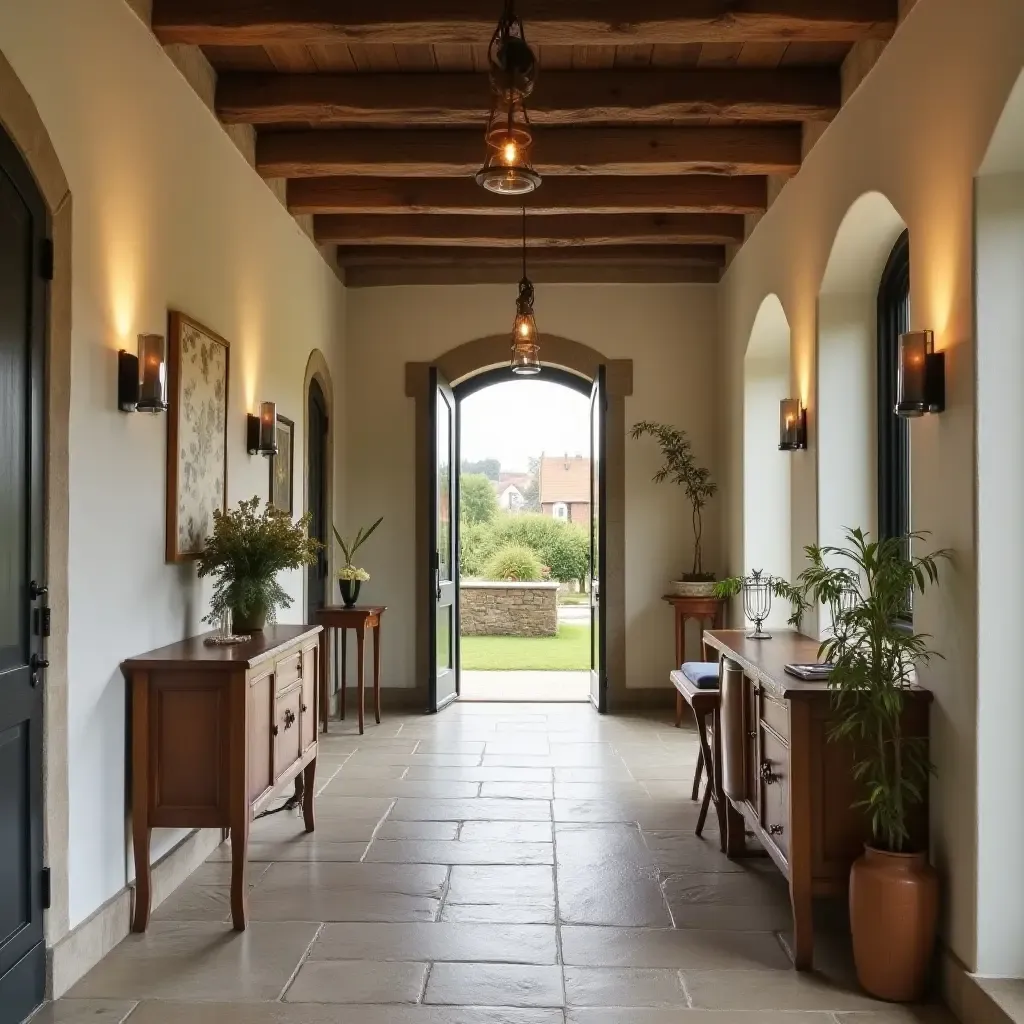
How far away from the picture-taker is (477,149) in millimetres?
5699

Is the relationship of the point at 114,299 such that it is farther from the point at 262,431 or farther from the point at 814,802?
the point at 814,802

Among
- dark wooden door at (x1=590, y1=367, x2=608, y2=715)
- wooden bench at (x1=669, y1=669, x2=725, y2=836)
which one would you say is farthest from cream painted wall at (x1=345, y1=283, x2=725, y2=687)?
wooden bench at (x1=669, y1=669, x2=725, y2=836)

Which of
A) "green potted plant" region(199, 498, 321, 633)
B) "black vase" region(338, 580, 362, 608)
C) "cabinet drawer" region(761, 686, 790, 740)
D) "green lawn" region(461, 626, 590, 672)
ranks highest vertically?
"green potted plant" region(199, 498, 321, 633)

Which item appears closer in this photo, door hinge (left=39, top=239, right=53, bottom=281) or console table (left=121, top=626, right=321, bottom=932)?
door hinge (left=39, top=239, right=53, bottom=281)

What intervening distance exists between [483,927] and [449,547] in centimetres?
502

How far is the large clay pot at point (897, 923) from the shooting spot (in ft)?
10.5

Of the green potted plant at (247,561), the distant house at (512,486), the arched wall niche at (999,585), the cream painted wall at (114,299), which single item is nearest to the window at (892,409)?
the arched wall niche at (999,585)

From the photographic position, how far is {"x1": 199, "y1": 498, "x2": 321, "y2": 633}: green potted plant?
446cm

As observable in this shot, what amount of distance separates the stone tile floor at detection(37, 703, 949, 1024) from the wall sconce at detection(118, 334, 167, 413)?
187cm

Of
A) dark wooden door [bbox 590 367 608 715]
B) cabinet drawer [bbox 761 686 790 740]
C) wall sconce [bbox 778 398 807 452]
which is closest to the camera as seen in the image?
cabinet drawer [bbox 761 686 790 740]

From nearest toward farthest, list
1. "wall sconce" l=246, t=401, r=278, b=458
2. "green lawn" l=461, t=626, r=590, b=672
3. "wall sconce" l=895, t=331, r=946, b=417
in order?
"wall sconce" l=895, t=331, r=946, b=417, "wall sconce" l=246, t=401, r=278, b=458, "green lawn" l=461, t=626, r=590, b=672

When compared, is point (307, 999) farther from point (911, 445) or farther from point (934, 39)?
point (934, 39)

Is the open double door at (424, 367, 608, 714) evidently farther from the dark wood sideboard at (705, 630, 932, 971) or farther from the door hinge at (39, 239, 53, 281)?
the door hinge at (39, 239, 53, 281)

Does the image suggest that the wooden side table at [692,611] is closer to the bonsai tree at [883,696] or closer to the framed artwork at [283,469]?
the framed artwork at [283,469]
